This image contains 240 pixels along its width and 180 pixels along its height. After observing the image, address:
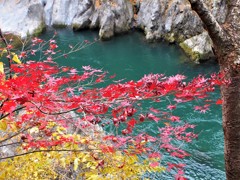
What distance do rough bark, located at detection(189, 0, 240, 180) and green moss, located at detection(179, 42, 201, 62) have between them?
10.7 m

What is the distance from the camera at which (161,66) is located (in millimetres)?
13344

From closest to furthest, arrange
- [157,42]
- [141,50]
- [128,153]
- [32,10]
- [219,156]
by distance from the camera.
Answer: [128,153]
[219,156]
[141,50]
[157,42]
[32,10]

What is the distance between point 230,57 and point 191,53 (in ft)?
37.2

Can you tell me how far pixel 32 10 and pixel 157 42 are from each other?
32.2 ft

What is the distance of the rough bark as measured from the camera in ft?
9.43

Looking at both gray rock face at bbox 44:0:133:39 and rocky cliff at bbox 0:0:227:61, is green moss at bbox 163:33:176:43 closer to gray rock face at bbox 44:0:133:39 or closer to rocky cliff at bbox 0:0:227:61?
rocky cliff at bbox 0:0:227:61

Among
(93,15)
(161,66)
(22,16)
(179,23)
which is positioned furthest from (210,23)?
(22,16)

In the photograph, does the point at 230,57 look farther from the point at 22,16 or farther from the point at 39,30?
the point at 22,16

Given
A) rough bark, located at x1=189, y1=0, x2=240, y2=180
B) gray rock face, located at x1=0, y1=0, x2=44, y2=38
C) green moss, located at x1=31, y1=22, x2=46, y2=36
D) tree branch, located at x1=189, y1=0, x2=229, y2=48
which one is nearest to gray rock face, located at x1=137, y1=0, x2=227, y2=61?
green moss, located at x1=31, y1=22, x2=46, y2=36

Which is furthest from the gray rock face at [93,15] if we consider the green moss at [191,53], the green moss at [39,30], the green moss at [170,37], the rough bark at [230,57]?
the rough bark at [230,57]

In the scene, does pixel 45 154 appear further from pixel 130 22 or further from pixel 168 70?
pixel 130 22

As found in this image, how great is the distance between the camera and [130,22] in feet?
64.3

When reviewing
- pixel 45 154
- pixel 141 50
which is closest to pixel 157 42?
pixel 141 50

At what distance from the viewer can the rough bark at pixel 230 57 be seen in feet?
9.43
